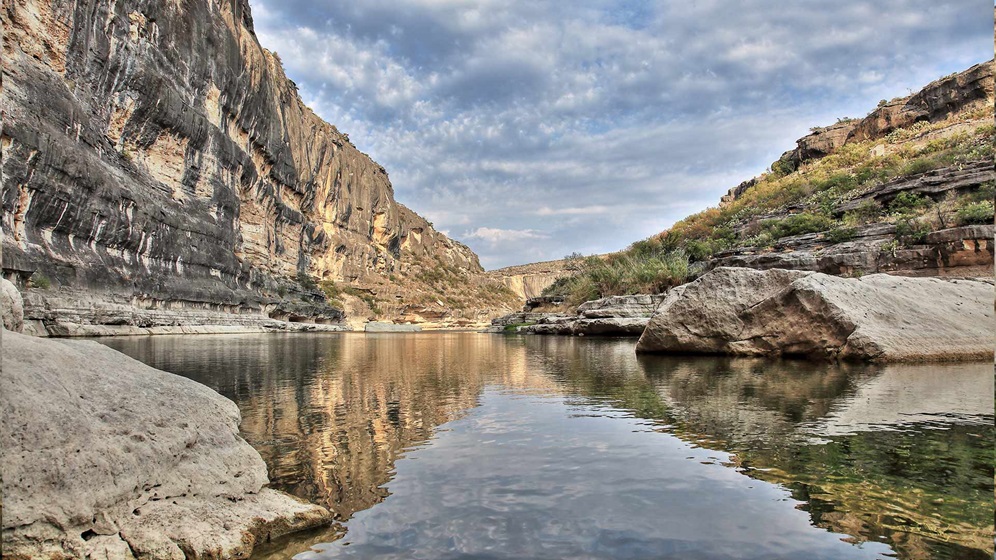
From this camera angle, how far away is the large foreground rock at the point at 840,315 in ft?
34.2

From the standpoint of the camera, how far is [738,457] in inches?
180

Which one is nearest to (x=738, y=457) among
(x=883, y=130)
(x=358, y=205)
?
(x=883, y=130)

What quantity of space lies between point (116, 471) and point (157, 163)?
4503 cm

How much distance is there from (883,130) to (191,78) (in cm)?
6401

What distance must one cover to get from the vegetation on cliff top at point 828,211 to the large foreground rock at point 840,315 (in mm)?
9961

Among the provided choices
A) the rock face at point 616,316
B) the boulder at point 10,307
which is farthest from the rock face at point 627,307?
the boulder at point 10,307

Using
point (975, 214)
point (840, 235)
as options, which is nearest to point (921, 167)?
point (840, 235)

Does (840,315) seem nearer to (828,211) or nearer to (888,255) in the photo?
(888,255)

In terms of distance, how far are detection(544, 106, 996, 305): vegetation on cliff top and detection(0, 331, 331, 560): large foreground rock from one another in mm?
22982

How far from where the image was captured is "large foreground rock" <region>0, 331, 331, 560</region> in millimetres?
2525

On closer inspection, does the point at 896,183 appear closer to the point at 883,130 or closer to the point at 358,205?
the point at 883,130

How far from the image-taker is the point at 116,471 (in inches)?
113

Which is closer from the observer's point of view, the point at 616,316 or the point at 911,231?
the point at 911,231

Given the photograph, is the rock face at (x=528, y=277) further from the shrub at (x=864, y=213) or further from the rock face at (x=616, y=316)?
the shrub at (x=864, y=213)
